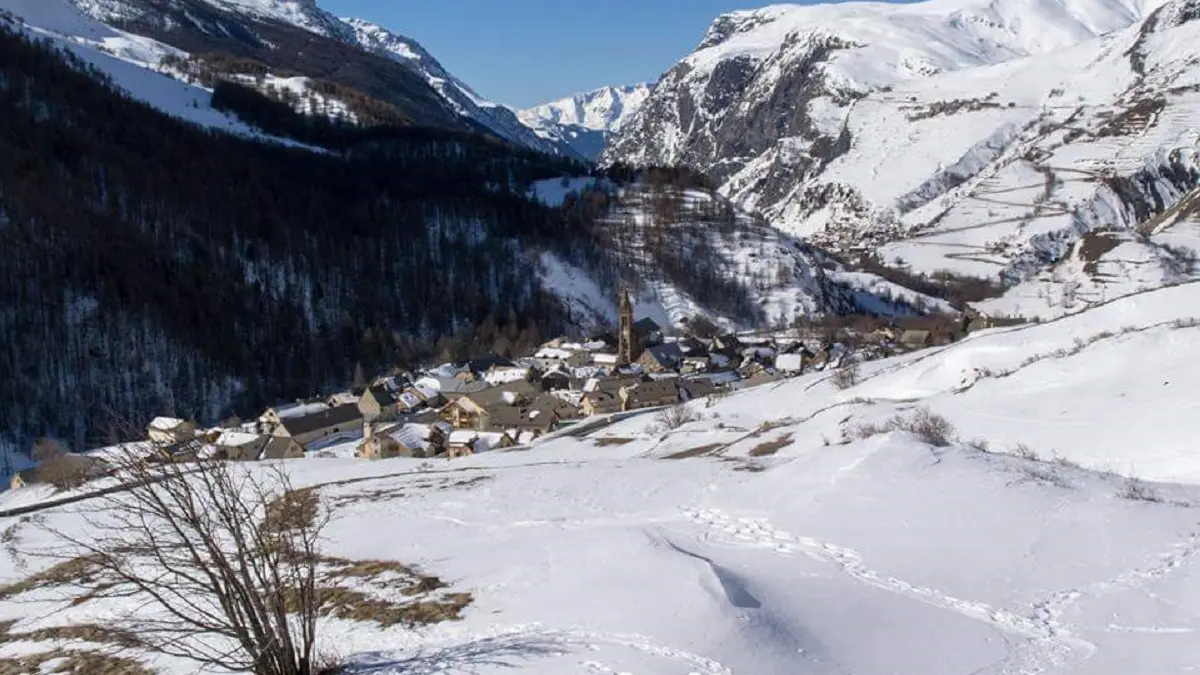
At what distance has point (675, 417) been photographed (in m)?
45.1

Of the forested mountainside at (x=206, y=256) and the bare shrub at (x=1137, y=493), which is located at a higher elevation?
the forested mountainside at (x=206, y=256)

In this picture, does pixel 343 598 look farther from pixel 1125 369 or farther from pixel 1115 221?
pixel 1115 221

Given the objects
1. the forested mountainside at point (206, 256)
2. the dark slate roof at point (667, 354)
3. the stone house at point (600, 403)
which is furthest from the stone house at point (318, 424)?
the dark slate roof at point (667, 354)

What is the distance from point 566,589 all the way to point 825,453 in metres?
11.2

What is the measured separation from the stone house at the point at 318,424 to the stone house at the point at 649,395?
21450 millimetres

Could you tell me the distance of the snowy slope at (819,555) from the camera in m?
10.7

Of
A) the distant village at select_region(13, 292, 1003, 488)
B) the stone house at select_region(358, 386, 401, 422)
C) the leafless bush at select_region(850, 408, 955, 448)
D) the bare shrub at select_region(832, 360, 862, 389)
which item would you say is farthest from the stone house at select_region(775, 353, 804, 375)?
the leafless bush at select_region(850, 408, 955, 448)

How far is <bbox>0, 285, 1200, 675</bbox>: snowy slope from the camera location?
10.7 m

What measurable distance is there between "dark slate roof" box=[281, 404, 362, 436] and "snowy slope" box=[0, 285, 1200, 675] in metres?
33.7

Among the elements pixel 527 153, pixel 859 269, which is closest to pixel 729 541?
pixel 859 269

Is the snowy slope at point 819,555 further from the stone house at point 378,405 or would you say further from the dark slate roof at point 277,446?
the stone house at point 378,405

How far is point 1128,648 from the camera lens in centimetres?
1090

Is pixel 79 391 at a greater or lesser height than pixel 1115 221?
lesser

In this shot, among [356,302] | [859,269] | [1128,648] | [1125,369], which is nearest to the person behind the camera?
[1128,648]
